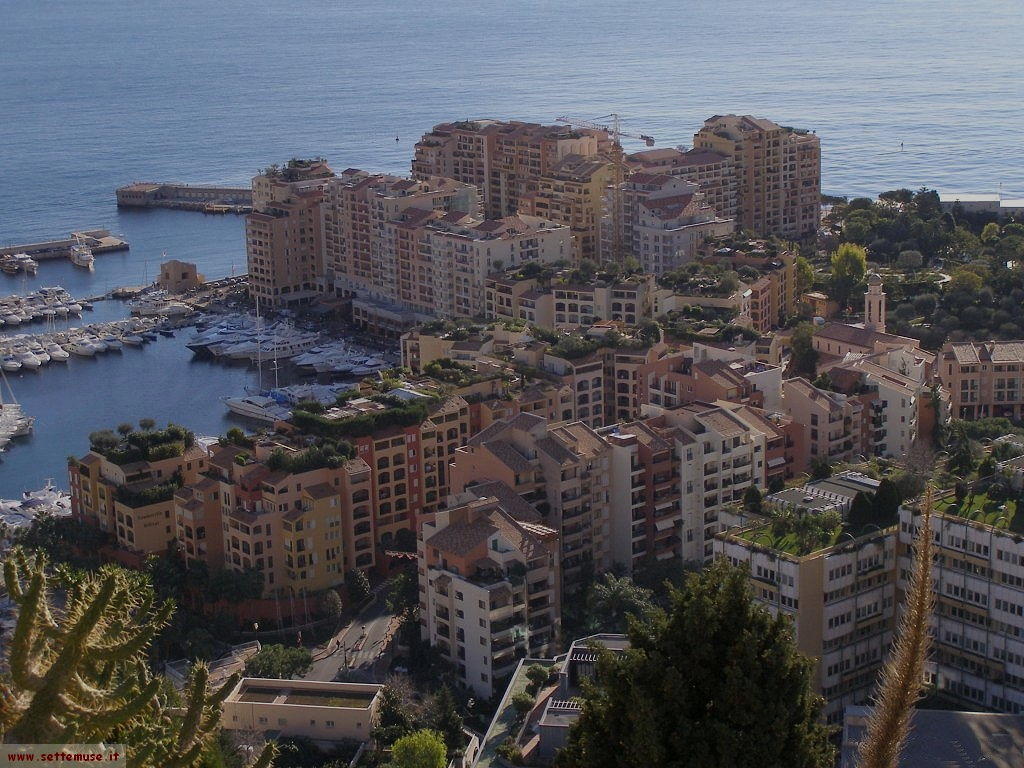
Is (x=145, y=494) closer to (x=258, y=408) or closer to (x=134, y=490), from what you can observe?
(x=134, y=490)

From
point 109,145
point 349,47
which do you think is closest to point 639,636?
point 109,145

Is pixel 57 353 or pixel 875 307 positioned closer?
pixel 875 307

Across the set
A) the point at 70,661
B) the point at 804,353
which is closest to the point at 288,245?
the point at 804,353

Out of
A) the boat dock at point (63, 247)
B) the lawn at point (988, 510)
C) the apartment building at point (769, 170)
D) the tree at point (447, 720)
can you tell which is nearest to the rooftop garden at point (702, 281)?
the apartment building at point (769, 170)

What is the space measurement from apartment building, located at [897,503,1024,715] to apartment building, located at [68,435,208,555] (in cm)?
508

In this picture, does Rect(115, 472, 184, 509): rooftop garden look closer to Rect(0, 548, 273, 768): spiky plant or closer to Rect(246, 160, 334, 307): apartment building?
Rect(0, 548, 273, 768): spiky plant

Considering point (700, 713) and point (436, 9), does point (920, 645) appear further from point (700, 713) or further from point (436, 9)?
point (436, 9)

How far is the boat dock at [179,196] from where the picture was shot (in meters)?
27.5

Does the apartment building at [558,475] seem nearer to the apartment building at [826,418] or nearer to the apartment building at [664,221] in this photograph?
the apartment building at [826,418]

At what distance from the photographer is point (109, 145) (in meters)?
34.3

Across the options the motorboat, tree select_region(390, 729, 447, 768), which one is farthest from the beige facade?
the motorboat

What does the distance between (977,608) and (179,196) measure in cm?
2153

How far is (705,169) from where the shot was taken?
19641mm

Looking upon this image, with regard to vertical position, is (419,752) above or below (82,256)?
below
